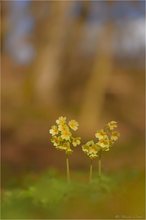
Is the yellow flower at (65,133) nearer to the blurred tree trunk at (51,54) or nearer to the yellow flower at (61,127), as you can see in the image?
the yellow flower at (61,127)

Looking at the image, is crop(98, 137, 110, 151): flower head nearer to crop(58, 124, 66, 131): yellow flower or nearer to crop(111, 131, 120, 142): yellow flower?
crop(111, 131, 120, 142): yellow flower

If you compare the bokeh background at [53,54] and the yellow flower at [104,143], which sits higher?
the bokeh background at [53,54]

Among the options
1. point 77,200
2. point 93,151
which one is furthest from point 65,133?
point 77,200

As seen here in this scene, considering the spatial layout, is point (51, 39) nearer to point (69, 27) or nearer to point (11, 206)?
point (69, 27)

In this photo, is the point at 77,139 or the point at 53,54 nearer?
the point at 77,139

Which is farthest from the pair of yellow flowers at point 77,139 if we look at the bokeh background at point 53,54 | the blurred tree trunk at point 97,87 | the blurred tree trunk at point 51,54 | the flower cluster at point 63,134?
the blurred tree trunk at point 97,87

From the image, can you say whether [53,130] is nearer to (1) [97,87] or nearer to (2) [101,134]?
(2) [101,134]
